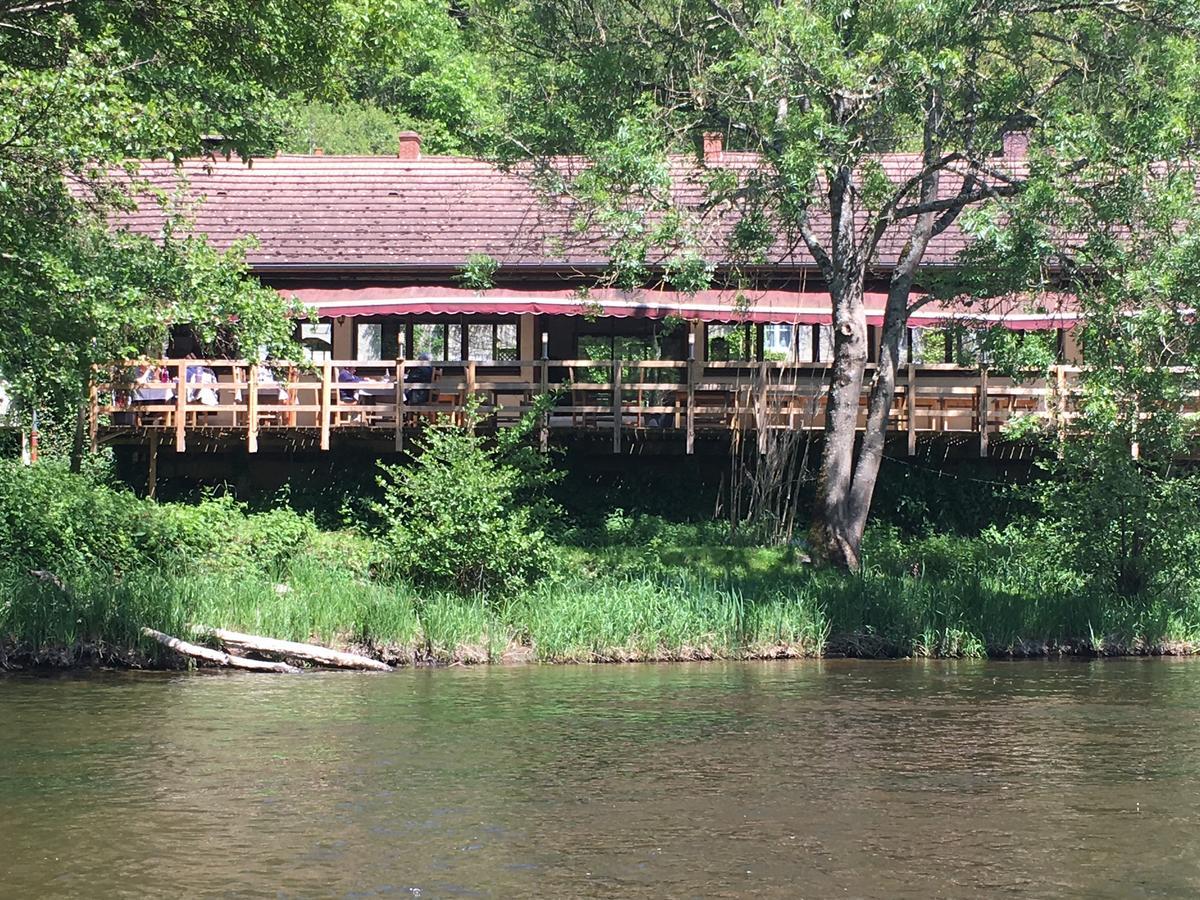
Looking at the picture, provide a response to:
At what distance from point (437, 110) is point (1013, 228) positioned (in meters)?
26.6

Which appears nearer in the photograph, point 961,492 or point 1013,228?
point 1013,228

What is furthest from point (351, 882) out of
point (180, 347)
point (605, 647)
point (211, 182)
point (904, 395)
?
point (211, 182)

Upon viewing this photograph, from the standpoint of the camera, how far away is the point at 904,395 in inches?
863

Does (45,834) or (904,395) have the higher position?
(904,395)

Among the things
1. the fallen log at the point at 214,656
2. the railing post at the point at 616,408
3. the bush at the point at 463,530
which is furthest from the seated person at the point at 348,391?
the fallen log at the point at 214,656

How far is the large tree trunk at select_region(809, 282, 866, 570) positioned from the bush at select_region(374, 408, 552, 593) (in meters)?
4.04

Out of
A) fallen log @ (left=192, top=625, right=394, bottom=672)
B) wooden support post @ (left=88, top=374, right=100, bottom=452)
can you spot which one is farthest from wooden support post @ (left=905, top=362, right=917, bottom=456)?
wooden support post @ (left=88, top=374, right=100, bottom=452)

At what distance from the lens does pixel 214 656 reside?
15.2 meters

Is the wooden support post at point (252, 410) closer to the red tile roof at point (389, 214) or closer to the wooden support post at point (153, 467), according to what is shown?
the wooden support post at point (153, 467)

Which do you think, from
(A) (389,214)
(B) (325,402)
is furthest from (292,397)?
(A) (389,214)

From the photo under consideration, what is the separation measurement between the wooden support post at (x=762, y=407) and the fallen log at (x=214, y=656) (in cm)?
798

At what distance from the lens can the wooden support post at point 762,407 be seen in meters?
20.9

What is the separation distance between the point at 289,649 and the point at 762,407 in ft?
27.3

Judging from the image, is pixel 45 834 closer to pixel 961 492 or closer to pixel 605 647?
pixel 605 647
